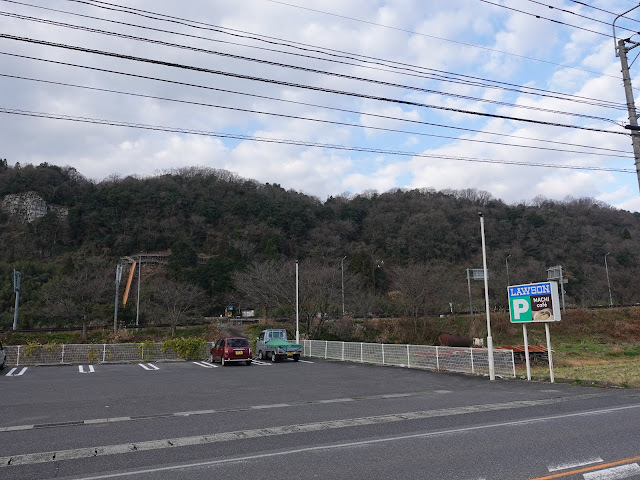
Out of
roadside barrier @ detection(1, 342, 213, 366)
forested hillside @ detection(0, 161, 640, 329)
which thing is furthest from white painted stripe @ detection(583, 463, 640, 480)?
forested hillside @ detection(0, 161, 640, 329)

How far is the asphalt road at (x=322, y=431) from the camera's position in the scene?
20.5 ft

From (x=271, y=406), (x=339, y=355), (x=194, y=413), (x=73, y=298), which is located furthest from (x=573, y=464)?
(x=73, y=298)

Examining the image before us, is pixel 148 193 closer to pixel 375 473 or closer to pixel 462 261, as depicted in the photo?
pixel 462 261

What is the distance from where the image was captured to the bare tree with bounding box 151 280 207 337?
53.7 m

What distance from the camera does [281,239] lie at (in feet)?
310

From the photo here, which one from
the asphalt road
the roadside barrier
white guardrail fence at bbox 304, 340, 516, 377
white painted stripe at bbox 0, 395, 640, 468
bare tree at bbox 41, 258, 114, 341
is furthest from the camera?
bare tree at bbox 41, 258, 114, 341

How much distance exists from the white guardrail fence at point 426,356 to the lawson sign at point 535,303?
1717mm

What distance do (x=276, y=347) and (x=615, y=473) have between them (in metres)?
22.8

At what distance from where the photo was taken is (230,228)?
100m

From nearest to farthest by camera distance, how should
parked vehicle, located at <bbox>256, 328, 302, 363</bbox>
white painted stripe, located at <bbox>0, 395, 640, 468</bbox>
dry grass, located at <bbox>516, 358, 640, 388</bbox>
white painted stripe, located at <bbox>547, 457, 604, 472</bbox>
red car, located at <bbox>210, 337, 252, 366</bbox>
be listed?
white painted stripe, located at <bbox>547, 457, 604, 472</bbox>
white painted stripe, located at <bbox>0, 395, 640, 468</bbox>
dry grass, located at <bbox>516, 358, 640, 388</bbox>
red car, located at <bbox>210, 337, 252, 366</bbox>
parked vehicle, located at <bbox>256, 328, 302, 363</bbox>

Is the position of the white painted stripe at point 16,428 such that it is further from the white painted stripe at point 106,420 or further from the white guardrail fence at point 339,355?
the white guardrail fence at point 339,355

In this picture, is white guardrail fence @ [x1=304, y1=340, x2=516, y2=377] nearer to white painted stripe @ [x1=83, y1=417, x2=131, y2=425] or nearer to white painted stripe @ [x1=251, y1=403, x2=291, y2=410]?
white painted stripe @ [x1=251, y1=403, x2=291, y2=410]

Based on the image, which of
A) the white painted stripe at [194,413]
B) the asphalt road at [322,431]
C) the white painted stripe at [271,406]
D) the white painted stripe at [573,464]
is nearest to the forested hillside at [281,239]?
the asphalt road at [322,431]

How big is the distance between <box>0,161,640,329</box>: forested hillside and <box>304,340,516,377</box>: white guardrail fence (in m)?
25.9
